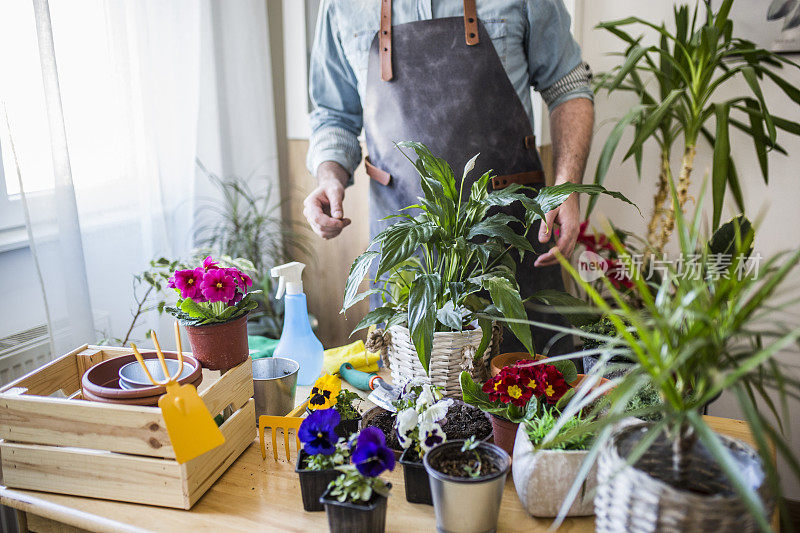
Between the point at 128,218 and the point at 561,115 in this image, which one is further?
the point at 128,218

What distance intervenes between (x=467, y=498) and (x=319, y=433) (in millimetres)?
225

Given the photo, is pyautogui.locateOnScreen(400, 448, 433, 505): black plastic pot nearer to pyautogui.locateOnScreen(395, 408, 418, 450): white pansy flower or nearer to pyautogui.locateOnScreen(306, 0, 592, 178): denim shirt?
pyautogui.locateOnScreen(395, 408, 418, 450): white pansy flower

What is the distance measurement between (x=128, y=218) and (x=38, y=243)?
38 cm

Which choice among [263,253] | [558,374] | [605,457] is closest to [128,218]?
[263,253]

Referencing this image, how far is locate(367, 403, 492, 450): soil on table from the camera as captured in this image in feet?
3.21

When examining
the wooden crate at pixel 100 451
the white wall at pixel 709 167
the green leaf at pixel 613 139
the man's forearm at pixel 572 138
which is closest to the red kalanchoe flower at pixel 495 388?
the wooden crate at pixel 100 451

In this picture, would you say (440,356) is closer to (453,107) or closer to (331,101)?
(453,107)

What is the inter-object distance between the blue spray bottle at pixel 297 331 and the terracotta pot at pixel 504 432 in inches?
19.7

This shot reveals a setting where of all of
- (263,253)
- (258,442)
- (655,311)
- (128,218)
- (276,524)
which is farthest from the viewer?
(263,253)

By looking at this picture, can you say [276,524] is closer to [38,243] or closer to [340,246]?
[38,243]

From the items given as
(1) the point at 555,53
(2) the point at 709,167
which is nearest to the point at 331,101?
(1) the point at 555,53

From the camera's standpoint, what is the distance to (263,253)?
2.51m

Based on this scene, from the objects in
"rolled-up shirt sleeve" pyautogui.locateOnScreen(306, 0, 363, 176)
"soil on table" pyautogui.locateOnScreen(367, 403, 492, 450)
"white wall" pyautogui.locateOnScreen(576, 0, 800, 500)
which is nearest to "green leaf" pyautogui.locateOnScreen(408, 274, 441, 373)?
"soil on table" pyautogui.locateOnScreen(367, 403, 492, 450)

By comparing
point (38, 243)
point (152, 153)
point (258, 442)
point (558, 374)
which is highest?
point (152, 153)
